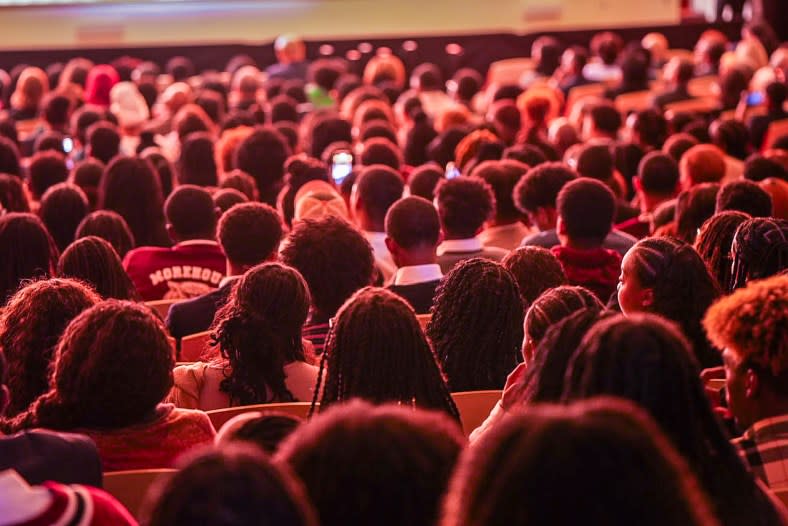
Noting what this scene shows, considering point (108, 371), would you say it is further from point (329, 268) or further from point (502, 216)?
point (502, 216)

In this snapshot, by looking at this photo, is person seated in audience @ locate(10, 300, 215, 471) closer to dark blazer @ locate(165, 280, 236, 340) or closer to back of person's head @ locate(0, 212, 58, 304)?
dark blazer @ locate(165, 280, 236, 340)

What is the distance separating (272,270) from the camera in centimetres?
359

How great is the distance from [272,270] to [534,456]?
2215mm

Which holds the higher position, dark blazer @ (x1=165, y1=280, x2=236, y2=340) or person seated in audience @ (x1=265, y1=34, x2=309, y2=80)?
person seated in audience @ (x1=265, y1=34, x2=309, y2=80)

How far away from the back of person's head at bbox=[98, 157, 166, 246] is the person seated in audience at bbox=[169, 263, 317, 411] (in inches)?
112

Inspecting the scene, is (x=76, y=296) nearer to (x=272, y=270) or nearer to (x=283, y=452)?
(x=272, y=270)

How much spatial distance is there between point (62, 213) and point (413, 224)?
6.39 ft

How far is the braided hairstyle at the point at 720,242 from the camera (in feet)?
13.9

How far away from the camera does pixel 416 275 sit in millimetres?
4633

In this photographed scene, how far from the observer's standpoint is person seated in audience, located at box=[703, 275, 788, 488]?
2.56 metres

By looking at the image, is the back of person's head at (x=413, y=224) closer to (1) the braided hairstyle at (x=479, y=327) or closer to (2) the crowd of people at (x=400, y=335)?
(2) the crowd of people at (x=400, y=335)

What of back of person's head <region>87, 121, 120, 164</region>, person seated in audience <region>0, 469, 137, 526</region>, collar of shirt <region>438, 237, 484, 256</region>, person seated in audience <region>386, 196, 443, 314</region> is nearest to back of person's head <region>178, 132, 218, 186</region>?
back of person's head <region>87, 121, 120, 164</region>

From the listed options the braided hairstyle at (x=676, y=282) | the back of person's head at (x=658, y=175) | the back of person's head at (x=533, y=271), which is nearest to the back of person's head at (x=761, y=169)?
the back of person's head at (x=658, y=175)

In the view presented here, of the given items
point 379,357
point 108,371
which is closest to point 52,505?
point 108,371
